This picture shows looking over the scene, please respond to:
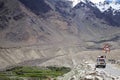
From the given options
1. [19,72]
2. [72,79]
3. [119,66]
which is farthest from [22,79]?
[72,79]

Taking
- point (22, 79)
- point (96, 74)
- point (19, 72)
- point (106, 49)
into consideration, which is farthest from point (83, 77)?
point (19, 72)

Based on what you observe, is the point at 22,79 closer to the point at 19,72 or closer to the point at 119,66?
the point at 19,72

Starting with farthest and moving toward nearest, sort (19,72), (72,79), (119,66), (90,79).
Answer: (19,72)
(119,66)
(72,79)
(90,79)

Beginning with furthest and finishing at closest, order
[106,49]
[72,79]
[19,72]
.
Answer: [19,72], [106,49], [72,79]

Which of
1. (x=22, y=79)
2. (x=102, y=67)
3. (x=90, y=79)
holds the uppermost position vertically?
(x=22, y=79)

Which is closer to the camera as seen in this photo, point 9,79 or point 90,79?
point 90,79

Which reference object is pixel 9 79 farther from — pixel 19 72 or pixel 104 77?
pixel 104 77

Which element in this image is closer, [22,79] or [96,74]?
[96,74]

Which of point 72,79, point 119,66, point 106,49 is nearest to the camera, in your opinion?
point 72,79

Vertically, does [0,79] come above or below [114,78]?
above
